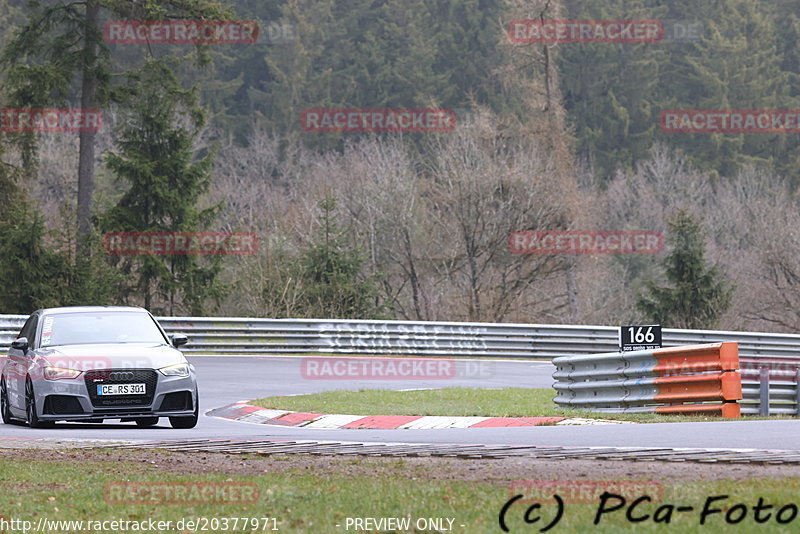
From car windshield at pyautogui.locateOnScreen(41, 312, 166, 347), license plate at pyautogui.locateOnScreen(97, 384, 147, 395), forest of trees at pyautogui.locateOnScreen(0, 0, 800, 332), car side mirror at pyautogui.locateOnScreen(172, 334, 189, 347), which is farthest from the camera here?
forest of trees at pyautogui.locateOnScreen(0, 0, 800, 332)

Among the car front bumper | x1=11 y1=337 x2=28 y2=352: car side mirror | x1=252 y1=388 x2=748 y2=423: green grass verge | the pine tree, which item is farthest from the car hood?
the pine tree

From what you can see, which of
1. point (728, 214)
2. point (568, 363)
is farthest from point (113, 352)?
point (728, 214)

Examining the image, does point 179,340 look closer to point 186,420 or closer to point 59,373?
point 186,420

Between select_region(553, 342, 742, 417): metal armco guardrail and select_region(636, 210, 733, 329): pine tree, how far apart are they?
22756mm

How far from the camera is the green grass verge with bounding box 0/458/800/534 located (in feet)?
24.2

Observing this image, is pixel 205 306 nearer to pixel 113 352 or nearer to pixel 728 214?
pixel 113 352

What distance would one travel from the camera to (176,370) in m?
15.6

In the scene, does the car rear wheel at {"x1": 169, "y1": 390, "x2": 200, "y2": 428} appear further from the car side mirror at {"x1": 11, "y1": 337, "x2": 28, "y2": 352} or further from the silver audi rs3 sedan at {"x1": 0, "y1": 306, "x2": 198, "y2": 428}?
the car side mirror at {"x1": 11, "y1": 337, "x2": 28, "y2": 352}

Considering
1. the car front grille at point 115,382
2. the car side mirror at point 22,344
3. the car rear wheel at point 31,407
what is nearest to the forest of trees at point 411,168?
the car side mirror at point 22,344

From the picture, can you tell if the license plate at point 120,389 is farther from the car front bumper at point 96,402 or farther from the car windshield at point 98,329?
the car windshield at point 98,329

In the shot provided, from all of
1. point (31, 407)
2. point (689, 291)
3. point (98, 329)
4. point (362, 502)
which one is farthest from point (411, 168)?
point (362, 502)

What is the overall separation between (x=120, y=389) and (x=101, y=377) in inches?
10.0

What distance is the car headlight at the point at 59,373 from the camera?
1525cm

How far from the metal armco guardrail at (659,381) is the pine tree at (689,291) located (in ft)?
74.7
